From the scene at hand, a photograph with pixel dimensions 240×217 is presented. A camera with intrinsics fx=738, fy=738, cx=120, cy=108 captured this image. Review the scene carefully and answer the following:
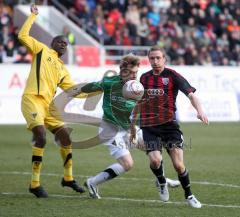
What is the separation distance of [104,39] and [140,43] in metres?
1.50

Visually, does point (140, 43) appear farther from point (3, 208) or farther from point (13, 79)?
point (3, 208)

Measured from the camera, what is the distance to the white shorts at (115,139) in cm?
1005

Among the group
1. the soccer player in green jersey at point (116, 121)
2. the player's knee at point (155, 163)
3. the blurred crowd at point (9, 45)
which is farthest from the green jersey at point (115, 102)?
the blurred crowd at point (9, 45)

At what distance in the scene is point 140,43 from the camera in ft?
99.6

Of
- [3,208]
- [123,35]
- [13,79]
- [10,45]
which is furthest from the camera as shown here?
[123,35]

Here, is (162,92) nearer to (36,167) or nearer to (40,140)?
(40,140)

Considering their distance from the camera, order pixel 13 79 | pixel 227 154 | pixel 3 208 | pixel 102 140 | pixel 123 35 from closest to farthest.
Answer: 1. pixel 3 208
2. pixel 102 140
3. pixel 227 154
4. pixel 13 79
5. pixel 123 35

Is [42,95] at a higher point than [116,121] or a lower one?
higher

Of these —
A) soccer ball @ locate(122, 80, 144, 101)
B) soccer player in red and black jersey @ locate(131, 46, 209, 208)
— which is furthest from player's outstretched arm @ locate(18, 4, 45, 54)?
soccer player in red and black jersey @ locate(131, 46, 209, 208)

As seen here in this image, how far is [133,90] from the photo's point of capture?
386 inches

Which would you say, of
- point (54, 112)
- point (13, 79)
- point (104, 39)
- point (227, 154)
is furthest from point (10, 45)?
point (54, 112)

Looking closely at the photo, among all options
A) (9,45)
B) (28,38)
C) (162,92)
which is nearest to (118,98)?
(162,92)

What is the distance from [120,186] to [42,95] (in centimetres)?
190

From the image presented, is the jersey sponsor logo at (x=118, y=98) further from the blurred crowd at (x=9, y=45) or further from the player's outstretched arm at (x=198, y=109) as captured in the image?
the blurred crowd at (x=9, y=45)
